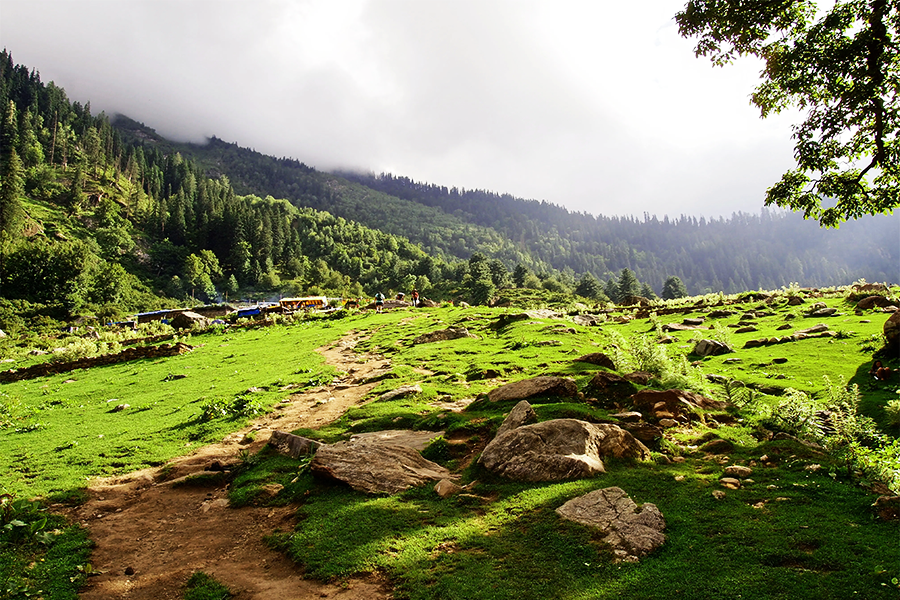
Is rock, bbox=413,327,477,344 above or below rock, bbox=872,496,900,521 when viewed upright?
below

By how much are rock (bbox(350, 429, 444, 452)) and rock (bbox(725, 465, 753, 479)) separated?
7.19m

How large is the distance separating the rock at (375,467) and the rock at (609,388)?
19.6 feet

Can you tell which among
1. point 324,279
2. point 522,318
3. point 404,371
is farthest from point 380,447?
point 324,279

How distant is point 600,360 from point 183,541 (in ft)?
52.2

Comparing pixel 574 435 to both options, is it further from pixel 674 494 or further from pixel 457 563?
pixel 457 563

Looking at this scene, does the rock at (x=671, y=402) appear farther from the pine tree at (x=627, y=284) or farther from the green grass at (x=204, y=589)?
the pine tree at (x=627, y=284)

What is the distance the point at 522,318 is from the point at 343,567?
31474 mm

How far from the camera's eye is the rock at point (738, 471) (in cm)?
855

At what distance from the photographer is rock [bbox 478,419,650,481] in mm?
9164

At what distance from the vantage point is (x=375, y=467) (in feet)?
34.1

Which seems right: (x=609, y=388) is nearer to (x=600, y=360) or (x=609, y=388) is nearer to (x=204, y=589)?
(x=600, y=360)

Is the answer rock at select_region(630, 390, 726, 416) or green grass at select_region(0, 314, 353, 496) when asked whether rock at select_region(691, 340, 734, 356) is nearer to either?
rock at select_region(630, 390, 726, 416)

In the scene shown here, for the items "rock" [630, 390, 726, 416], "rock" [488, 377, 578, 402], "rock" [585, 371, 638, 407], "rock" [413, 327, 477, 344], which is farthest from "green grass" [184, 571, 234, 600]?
"rock" [413, 327, 477, 344]

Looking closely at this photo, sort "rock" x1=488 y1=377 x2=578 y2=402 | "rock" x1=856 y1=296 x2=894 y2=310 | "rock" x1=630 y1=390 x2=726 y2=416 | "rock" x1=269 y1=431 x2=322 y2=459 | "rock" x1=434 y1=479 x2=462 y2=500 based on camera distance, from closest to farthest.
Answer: "rock" x1=434 y1=479 x2=462 y2=500, "rock" x1=630 y1=390 x2=726 y2=416, "rock" x1=269 y1=431 x2=322 y2=459, "rock" x1=488 y1=377 x2=578 y2=402, "rock" x1=856 y1=296 x2=894 y2=310
